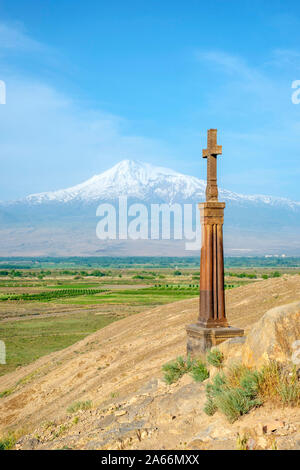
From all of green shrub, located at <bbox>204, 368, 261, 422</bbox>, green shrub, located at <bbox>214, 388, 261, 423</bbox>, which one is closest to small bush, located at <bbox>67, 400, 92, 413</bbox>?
green shrub, located at <bbox>204, 368, 261, 422</bbox>

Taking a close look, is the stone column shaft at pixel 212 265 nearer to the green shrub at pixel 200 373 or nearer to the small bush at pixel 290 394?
the green shrub at pixel 200 373

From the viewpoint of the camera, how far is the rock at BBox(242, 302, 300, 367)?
826 centimetres

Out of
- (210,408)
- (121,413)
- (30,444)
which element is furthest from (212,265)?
(30,444)

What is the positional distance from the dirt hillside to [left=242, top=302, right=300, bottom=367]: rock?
15.0 feet

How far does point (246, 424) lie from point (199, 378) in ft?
8.62

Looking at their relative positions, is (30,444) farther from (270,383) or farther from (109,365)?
(109,365)

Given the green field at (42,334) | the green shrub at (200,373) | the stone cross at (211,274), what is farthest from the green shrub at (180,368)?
the green field at (42,334)

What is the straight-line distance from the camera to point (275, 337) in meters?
8.34

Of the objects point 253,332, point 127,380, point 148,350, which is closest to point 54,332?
point 148,350

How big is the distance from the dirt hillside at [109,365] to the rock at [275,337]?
180 inches

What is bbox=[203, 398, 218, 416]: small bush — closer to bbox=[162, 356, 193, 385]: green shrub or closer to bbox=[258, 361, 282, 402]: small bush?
bbox=[258, 361, 282, 402]: small bush

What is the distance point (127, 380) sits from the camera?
1376 cm

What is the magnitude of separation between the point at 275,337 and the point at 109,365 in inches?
417
